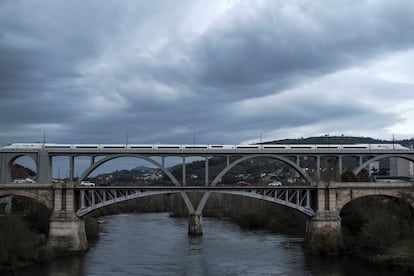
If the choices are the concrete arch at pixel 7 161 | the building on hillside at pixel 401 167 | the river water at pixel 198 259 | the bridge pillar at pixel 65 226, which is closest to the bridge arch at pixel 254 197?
the bridge pillar at pixel 65 226

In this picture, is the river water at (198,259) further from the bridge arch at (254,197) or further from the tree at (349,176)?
the tree at (349,176)

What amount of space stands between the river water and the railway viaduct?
2.85 metres

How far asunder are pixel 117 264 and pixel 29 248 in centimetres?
652

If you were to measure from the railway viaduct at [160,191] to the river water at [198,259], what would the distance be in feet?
9.35

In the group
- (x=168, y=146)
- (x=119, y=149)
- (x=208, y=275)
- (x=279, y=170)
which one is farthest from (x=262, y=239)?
(x=279, y=170)

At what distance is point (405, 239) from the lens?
44.2 m

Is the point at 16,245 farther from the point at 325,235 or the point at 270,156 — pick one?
the point at 270,156

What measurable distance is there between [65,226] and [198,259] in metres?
12.7

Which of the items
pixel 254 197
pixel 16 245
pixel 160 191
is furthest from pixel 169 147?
pixel 16 245

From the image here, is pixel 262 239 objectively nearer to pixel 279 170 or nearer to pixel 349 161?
pixel 349 161

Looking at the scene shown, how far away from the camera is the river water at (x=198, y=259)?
38.5 m

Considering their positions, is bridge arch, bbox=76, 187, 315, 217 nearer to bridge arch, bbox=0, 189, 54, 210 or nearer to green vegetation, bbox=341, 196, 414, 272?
bridge arch, bbox=0, 189, 54, 210

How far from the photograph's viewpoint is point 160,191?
52.4 meters

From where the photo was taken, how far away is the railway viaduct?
4822 cm
